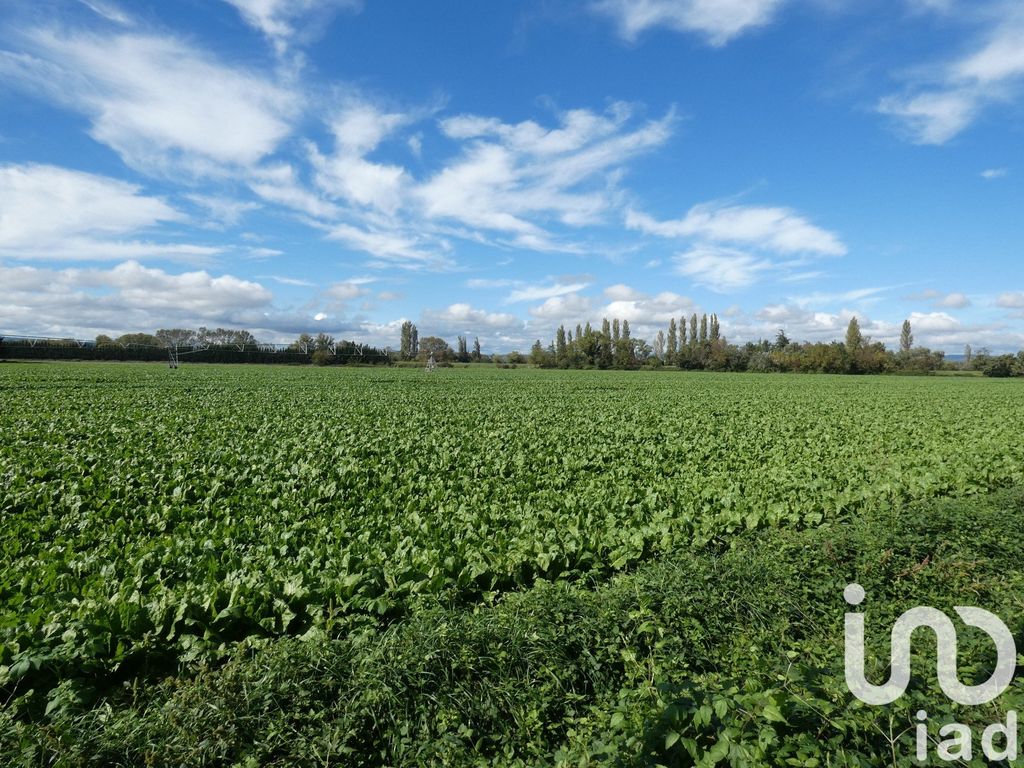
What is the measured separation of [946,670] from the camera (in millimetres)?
4348

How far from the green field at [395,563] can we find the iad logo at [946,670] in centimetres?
40

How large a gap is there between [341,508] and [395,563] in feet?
9.92

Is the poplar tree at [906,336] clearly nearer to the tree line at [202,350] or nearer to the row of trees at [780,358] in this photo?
the row of trees at [780,358]

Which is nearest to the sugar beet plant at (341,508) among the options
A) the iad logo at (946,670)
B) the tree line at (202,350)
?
the iad logo at (946,670)

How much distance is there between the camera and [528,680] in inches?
172

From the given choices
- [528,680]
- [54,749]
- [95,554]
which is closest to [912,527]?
[528,680]

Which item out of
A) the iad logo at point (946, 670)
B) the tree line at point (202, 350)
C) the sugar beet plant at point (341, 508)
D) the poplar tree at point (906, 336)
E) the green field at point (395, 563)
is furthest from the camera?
the poplar tree at point (906, 336)

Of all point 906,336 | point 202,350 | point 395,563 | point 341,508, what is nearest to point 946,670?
point 395,563

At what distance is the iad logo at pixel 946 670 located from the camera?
3.15 metres

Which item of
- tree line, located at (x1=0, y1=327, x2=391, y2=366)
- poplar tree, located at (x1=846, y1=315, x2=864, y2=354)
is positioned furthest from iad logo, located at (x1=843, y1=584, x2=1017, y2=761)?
poplar tree, located at (x1=846, y1=315, x2=864, y2=354)

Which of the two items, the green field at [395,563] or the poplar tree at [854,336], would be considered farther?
the poplar tree at [854,336]

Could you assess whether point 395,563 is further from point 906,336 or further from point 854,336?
point 906,336

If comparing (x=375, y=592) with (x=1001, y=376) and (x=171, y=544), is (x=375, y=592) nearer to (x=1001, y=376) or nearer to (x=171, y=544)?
(x=171, y=544)

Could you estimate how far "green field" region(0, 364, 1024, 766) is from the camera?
3855 mm
